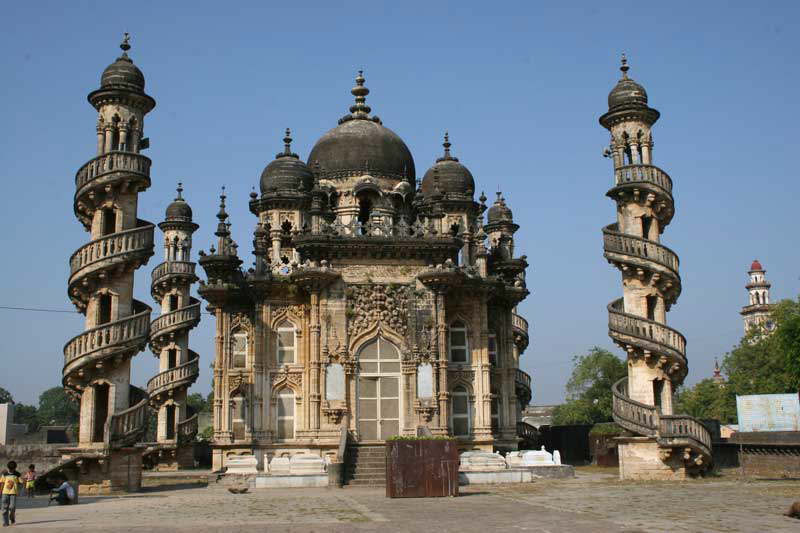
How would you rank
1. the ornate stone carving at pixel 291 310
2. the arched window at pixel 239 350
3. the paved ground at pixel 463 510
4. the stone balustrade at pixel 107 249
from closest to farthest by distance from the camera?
the paved ground at pixel 463 510 < the stone balustrade at pixel 107 249 < the ornate stone carving at pixel 291 310 < the arched window at pixel 239 350

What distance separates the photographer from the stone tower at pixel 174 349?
1681 inches

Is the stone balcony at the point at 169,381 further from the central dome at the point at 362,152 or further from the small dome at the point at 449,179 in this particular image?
the small dome at the point at 449,179

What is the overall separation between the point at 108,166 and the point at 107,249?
307 cm

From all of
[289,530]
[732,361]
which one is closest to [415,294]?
[289,530]

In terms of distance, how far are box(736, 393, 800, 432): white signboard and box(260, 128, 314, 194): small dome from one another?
2107 cm

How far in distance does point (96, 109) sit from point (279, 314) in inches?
407

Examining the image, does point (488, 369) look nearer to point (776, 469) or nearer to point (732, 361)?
point (776, 469)

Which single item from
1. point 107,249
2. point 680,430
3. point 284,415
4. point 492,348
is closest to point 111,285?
point 107,249

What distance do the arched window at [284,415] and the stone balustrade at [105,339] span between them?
6.90 metres

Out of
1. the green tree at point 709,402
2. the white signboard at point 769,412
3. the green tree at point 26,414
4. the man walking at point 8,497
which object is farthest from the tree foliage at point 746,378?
the green tree at point 26,414

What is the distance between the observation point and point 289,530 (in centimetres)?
1551

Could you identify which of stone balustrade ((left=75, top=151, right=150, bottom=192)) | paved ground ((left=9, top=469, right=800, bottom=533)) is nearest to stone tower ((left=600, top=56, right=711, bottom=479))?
paved ground ((left=9, top=469, right=800, bottom=533))

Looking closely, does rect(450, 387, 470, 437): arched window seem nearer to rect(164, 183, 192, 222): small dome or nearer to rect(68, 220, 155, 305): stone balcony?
rect(68, 220, 155, 305): stone balcony

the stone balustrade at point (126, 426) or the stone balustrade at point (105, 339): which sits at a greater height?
the stone balustrade at point (105, 339)
